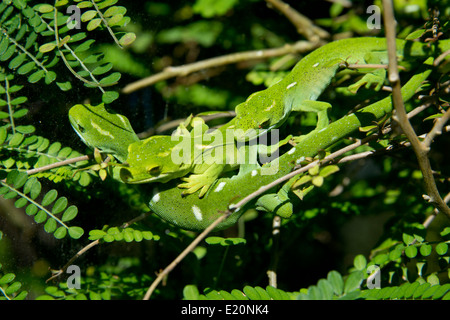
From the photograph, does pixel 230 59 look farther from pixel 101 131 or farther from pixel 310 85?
pixel 101 131

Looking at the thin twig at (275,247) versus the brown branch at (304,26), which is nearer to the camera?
the thin twig at (275,247)

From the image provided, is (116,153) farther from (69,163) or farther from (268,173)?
(268,173)

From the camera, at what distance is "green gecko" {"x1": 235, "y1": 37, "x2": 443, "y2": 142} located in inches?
73.7

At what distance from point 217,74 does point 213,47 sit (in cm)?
20

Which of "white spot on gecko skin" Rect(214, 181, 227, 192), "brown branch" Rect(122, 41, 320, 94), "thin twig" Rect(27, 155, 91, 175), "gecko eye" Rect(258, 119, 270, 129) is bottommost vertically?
"white spot on gecko skin" Rect(214, 181, 227, 192)

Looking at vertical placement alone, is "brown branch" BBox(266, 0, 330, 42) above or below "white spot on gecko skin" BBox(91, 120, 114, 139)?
above

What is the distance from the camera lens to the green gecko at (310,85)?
187 cm

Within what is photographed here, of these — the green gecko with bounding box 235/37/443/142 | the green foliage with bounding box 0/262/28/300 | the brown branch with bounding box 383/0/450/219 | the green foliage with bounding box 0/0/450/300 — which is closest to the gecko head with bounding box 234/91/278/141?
the green gecko with bounding box 235/37/443/142

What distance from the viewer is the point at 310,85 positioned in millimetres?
2037

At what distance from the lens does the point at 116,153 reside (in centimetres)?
187
